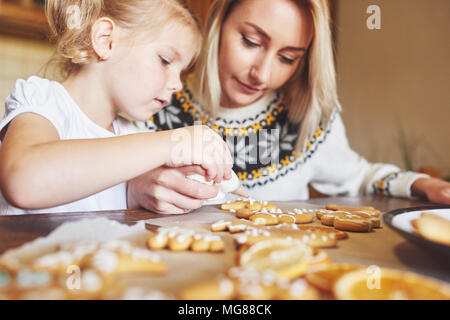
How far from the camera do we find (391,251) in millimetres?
437

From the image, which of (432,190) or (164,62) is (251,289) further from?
(432,190)

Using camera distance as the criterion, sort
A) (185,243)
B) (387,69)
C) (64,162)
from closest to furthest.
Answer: (185,243) → (64,162) → (387,69)

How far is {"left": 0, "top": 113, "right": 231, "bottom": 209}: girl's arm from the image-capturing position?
0.50 m

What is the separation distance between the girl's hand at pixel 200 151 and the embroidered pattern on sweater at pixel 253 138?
571mm

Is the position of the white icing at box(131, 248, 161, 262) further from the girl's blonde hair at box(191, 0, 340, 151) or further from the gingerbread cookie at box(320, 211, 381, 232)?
the girl's blonde hair at box(191, 0, 340, 151)

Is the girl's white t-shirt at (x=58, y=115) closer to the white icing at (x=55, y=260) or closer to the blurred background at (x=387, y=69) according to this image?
the white icing at (x=55, y=260)

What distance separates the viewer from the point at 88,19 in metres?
0.88

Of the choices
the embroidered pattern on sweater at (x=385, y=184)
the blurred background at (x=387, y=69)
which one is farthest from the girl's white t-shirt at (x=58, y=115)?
the blurred background at (x=387, y=69)

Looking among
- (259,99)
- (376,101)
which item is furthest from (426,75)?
(259,99)

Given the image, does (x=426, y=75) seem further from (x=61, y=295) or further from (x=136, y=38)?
(x=61, y=295)

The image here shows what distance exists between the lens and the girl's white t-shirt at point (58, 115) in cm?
69

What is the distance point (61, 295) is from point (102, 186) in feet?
1.02

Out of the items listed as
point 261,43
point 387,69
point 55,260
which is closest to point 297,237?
point 55,260

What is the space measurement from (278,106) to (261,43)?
14.0 inches
